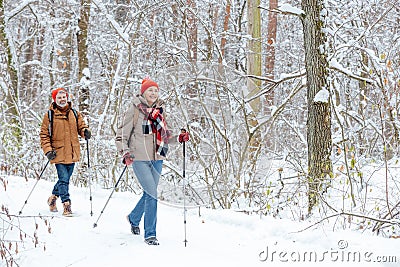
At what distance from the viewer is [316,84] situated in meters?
6.80

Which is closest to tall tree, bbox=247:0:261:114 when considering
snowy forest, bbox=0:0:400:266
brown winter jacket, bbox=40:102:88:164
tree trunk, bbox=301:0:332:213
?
snowy forest, bbox=0:0:400:266

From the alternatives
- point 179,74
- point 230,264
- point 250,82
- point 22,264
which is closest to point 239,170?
point 179,74

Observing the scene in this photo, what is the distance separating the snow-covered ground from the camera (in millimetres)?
4484

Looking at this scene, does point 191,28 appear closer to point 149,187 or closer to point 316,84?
point 316,84

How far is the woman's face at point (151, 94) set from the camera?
525 centimetres

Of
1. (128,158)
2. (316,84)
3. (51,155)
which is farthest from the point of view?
(316,84)

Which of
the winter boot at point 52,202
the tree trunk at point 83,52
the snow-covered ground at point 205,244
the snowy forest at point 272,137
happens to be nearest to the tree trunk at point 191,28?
the snowy forest at point 272,137

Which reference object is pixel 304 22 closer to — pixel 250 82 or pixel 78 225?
pixel 250 82

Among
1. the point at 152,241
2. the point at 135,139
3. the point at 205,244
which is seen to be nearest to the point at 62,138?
the point at 135,139

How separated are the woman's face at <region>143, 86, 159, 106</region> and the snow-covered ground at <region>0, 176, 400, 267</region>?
155 centimetres

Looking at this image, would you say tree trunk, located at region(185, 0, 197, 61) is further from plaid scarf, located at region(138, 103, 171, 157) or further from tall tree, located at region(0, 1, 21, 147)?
tall tree, located at region(0, 1, 21, 147)

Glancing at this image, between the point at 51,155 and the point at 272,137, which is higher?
the point at 272,137

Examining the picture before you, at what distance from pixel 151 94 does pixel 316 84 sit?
267 centimetres

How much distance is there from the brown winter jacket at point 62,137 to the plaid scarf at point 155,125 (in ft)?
6.21
